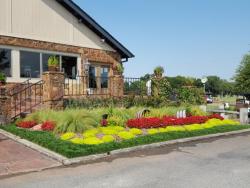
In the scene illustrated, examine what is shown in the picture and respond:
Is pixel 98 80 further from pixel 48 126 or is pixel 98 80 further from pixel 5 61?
pixel 48 126

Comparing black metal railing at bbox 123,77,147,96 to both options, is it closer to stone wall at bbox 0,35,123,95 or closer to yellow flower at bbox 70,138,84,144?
stone wall at bbox 0,35,123,95

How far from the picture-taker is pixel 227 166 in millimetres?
7617

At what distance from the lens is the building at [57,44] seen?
16.6m

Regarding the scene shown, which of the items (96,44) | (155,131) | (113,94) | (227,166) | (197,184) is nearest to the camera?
(197,184)

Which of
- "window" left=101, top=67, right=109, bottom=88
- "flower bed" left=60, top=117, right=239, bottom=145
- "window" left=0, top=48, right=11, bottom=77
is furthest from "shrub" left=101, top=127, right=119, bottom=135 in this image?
"window" left=101, top=67, right=109, bottom=88

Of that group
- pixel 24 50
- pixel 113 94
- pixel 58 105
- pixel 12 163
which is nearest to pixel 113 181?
pixel 12 163

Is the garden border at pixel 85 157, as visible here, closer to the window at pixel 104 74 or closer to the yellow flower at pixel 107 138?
the yellow flower at pixel 107 138

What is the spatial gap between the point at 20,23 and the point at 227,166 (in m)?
13.1

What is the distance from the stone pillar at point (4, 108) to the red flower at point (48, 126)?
2.01 meters

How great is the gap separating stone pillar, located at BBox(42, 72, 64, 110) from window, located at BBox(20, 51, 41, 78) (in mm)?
3732

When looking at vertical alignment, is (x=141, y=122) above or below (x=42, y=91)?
below

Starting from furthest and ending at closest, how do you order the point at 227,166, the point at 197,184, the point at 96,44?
the point at 96,44 < the point at 227,166 < the point at 197,184

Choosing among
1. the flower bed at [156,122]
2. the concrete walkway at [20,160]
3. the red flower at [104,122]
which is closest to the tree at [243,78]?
the flower bed at [156,122]

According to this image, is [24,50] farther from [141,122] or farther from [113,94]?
[141,122]
